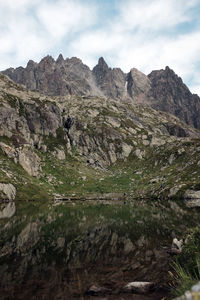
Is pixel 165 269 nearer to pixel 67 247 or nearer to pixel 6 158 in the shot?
pixel 67 247

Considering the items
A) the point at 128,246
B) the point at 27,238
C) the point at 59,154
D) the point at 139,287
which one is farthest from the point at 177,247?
the point at 59,154

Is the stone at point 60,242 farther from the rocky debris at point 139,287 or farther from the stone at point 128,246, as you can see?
the rocky debris at point 139,287

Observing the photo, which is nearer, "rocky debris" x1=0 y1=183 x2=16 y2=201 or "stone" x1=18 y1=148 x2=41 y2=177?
"rocky debris" x1=0 y1=183 x2=16 y2=201

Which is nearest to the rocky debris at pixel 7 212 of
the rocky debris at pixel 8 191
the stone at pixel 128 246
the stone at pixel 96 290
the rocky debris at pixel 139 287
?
the rocky debris at pixel 8 191

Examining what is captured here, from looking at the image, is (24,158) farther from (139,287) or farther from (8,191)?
(139,287)

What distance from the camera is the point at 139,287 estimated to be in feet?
63.9

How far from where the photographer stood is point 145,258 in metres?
27.8

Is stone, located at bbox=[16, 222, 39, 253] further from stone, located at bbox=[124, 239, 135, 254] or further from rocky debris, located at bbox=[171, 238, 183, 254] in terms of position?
rocky debris, located at bbox=[171, 238, 183, 254]

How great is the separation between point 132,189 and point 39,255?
114 meters

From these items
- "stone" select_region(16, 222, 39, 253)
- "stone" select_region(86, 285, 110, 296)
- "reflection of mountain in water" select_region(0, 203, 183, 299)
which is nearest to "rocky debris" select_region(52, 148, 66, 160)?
"stone" select_region(16, 222, 39, 253)

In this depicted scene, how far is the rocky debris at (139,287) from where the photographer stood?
19156 mm

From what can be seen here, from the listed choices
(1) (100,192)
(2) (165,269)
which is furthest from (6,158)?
(2) (165,269)

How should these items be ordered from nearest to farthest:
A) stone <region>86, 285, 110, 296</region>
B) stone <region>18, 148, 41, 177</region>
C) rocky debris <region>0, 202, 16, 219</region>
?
1. stone <region>86, 285, 110, 296</region>
2. rocky debris <region>0, 202, 16, 219</region>
3. stone <region>18, 148, 41, 177</region>

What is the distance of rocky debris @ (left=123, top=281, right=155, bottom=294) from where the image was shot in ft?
62.8
